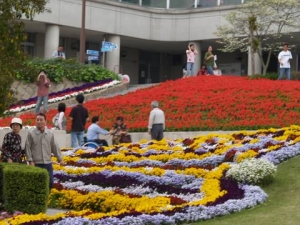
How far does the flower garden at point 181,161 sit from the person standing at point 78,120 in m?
1.04

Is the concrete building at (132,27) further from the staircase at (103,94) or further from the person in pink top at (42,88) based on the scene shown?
the person in pink top at (42,88)

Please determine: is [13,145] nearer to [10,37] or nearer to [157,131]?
[10,37]

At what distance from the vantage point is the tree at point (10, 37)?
13.2m

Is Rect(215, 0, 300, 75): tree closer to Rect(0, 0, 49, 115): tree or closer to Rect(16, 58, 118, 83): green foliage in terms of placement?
Rect(16, 58, 118, 83): green foliage

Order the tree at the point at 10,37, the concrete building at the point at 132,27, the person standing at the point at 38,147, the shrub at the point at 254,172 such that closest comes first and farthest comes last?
the tree at the point at 10,37, the person standing at the point at 38,147, the shrub at the point at 254,172, the concrete building at the point at 132,27

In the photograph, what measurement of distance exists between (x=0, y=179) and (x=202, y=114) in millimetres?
14586

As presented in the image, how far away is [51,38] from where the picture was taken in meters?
44.2

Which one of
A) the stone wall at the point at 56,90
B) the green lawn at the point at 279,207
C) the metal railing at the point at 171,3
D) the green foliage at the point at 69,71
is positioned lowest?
the green lawn at the point at 279,207

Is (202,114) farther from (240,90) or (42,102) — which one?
(42,102)

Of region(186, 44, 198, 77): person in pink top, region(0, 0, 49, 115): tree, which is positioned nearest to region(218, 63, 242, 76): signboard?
Answer: region(186, 44, 198, 77): person in pink top

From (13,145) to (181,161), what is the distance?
4.94 meters

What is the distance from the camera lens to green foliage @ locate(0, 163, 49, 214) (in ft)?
40.8

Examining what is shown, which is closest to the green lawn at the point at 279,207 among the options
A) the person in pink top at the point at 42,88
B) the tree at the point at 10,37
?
the tree at the point at 10,37

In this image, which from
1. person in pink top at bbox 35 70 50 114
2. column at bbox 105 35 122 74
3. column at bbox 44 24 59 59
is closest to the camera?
person in pink top at bbox 35 70 50 114
